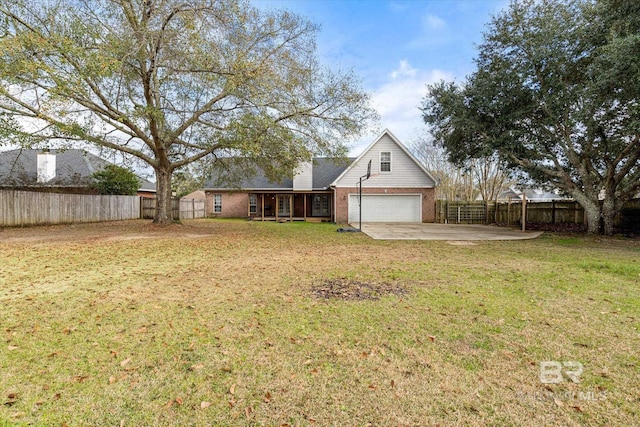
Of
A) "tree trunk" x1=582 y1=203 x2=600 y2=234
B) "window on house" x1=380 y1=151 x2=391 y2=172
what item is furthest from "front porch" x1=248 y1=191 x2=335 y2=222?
"tree trunk" x1=582 y1=203 x2=600 y2=234

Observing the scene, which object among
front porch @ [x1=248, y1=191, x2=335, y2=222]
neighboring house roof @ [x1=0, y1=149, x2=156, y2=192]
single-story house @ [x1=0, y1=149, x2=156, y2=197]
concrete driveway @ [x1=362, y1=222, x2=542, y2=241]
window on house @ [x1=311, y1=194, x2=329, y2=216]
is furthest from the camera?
window on house @ [x1=311, y1=194, x2=329, y2=216]

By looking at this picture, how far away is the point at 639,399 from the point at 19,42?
14.1 metres

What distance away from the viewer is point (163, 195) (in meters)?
16.3

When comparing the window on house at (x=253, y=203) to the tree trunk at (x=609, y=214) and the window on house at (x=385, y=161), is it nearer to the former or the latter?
the window on house at (x=385, y=161)

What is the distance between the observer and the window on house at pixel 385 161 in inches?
845

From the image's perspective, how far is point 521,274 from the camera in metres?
6.28

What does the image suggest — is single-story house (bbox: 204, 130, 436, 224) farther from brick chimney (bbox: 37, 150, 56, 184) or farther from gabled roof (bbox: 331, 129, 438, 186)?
brick chimney (bbox: 37, 150, 56, 184)

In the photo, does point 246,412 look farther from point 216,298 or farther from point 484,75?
point 484,75

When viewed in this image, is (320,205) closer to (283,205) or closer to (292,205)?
(292,205)

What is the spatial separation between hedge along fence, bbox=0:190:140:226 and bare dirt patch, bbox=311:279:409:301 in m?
16.3

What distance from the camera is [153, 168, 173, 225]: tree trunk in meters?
16.0

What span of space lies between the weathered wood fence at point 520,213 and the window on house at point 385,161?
429cm

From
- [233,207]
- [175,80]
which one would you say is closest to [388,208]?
[233,207]

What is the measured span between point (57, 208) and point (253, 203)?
13.0 metres
